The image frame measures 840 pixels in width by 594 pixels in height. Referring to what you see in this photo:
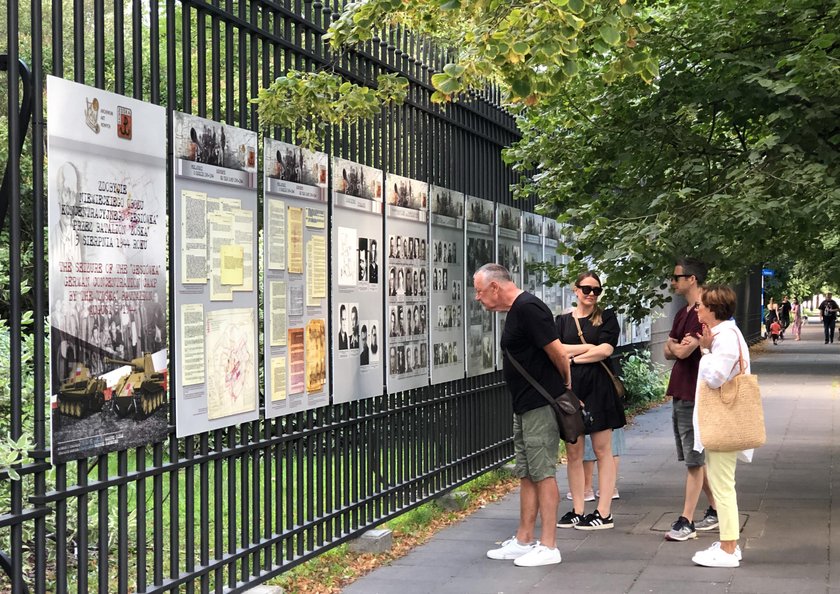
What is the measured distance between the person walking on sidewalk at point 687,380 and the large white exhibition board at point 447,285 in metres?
1.80

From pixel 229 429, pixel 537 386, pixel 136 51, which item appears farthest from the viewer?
pixel 537 386

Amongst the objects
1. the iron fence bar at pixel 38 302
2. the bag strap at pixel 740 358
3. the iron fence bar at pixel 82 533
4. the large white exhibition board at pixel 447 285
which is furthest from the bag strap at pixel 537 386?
the iron fence bar at pixel 38 302

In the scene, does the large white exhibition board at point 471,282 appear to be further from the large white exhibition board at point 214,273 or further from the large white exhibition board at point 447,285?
the large white exhibition board at point 214,273

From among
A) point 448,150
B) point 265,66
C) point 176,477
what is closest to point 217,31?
point 265,66

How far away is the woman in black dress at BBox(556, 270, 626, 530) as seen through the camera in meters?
8.41

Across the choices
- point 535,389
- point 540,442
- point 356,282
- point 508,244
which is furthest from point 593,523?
point 508,244

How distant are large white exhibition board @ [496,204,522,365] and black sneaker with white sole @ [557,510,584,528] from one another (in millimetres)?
2395

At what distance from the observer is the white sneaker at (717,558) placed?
23.4 ft

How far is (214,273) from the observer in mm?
5691

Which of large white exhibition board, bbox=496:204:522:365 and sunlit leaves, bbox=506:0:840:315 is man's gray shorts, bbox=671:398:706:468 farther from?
large white exhibition board, bbox=496:204:522:365

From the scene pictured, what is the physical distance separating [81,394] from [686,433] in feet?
15.9

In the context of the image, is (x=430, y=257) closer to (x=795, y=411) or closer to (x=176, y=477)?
(x=176, y=477)

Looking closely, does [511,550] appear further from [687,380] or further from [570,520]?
[687,380]

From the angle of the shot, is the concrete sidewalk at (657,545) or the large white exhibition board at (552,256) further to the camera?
the large white exhibition board at (552,256)
